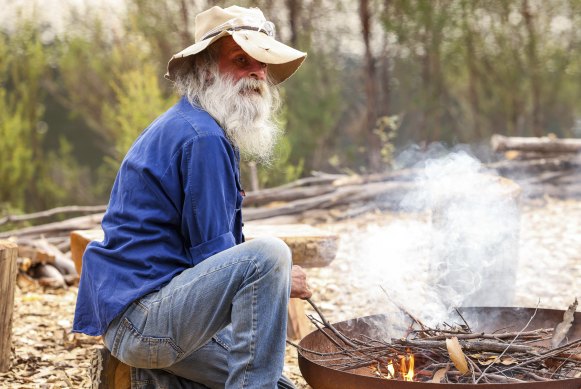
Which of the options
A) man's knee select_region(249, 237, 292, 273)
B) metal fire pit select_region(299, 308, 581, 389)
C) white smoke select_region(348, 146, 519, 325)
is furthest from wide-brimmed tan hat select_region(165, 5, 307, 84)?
white smoke select_region(348, 146, 519, 325)

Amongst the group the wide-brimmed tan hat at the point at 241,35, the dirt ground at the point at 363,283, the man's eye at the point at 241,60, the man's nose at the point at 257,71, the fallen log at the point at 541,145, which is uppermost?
the wide-brimmed tan hat at the point at 241,35

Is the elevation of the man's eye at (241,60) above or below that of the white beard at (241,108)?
above

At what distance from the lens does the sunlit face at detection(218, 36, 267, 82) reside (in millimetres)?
2732

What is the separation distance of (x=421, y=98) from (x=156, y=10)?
409 centimetres

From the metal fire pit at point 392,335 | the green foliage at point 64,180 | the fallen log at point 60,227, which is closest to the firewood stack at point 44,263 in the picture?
the fallen log at point 60,227

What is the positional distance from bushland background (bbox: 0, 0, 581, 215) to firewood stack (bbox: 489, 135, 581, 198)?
186 cm

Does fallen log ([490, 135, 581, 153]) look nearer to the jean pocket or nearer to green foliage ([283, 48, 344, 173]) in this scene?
green foliage ([283, 48, 344, 173])

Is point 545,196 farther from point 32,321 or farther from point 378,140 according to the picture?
point 32,321

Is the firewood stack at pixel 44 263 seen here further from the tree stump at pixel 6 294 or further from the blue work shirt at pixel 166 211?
the blue work shirt at pixel 166 211

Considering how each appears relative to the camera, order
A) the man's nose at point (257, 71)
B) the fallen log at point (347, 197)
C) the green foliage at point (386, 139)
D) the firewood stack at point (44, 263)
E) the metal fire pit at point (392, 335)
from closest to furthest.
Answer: the metal fire pit at point (392, 335), the man's nose at point (257, 71), the firewood stack at point (44, 263), the fallen log at point (347, 197), the green foliage at point (386, 139)

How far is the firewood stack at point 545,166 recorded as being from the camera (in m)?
8.27

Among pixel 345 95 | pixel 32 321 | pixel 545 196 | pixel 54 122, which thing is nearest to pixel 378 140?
pixel 345 95

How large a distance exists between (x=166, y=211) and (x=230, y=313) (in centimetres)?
41

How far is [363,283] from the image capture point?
18.1ft
